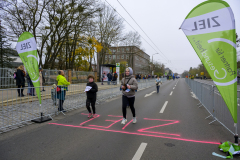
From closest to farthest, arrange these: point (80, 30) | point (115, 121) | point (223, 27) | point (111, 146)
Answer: point (223, 27)
point (111, 146)
point (115, 121)
point (80, 30)

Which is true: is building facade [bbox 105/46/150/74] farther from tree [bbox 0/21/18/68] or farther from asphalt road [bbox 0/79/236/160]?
asphalt road [bbox 0/79/236/160]

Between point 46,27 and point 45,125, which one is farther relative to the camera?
point 46,27

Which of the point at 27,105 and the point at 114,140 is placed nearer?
the point at 114,140

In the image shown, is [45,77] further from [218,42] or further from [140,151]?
[218,42]

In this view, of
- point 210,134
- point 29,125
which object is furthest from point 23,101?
point 210,134

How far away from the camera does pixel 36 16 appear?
62.3 ft

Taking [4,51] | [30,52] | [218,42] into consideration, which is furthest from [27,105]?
[4,51]

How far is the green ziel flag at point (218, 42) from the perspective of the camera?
3328 millimetres

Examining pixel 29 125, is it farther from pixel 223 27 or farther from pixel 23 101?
pixel 223 27

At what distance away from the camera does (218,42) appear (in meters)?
3.49

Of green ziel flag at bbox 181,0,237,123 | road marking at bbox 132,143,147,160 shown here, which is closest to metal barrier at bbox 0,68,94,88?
road marking at bbox 132,143,147,160

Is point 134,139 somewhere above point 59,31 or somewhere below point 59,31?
below

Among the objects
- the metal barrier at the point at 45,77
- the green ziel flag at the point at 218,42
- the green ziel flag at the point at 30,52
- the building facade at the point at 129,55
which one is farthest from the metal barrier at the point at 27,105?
the building facade at the point at 129,55

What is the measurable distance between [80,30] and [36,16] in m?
5.21
